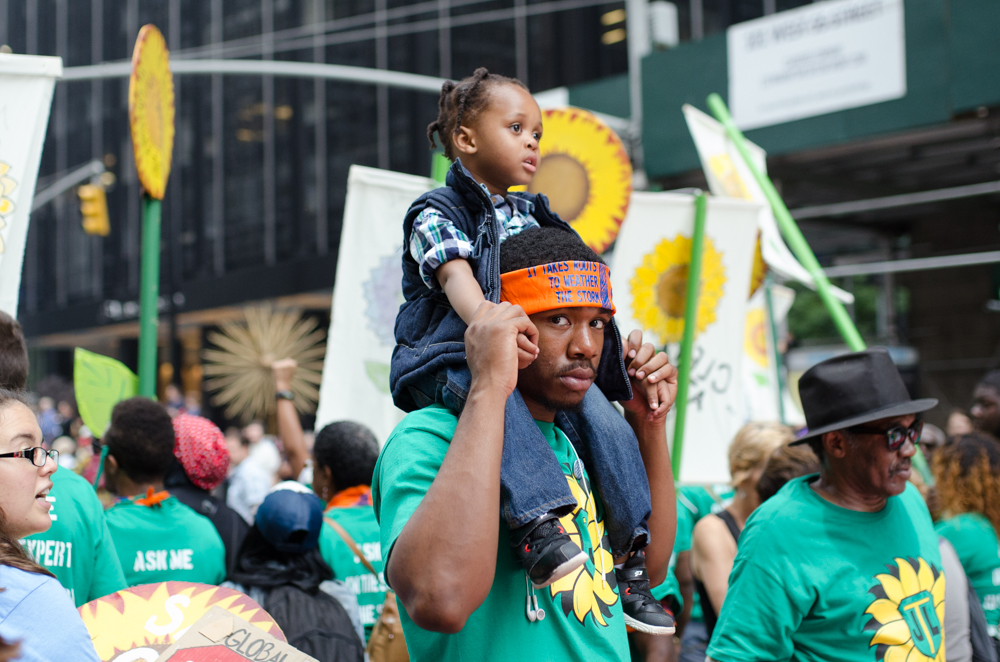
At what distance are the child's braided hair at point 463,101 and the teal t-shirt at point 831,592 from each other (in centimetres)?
153

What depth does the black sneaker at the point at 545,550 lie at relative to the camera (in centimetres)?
174

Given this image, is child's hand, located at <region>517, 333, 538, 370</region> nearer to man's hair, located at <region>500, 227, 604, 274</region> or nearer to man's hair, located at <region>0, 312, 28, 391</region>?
man's hair, located at <region>500, 227, 604, 274</region>

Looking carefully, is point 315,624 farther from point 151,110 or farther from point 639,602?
point 151,110

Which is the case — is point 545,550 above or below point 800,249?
below

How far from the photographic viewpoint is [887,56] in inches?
463

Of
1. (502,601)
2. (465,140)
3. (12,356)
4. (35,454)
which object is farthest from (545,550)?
(12,356)

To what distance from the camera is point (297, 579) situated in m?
3.54

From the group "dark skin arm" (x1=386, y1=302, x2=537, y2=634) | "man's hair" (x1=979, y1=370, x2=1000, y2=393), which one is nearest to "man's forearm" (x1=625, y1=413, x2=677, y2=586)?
"dark skin arm" (x1=386, y1=302, x2=537, y2=634)

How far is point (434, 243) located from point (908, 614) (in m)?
1.78

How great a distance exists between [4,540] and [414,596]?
88cm

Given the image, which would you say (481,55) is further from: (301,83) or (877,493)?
(877,493)

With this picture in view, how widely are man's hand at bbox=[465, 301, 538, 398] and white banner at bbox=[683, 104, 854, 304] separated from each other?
4522mm

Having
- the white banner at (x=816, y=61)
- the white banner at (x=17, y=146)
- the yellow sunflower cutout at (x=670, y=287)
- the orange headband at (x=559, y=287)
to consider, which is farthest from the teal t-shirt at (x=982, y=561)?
the white banner at (x=816, y=61)

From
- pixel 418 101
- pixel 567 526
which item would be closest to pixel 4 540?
pixel 567 526
